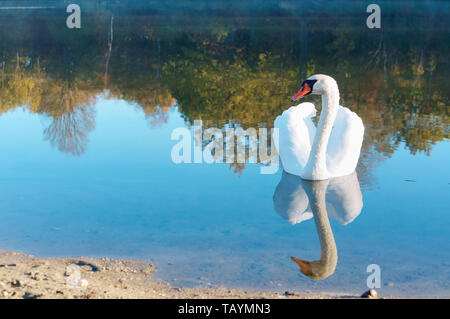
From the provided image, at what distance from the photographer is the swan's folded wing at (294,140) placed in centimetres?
983

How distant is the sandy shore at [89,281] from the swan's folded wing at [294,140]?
3.95 m

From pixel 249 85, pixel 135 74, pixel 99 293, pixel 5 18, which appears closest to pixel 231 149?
pixel 99 293

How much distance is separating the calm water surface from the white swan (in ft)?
1.20

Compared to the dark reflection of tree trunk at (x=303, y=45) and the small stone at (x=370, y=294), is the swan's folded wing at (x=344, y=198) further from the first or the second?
the dark reflection of tree trunk at (x=303, y=45)

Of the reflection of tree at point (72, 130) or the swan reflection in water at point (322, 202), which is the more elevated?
the reflection of tree at point (72, 130)

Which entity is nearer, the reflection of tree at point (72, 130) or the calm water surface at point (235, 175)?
the calm water surface at point (235, 175)

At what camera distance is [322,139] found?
955 cm

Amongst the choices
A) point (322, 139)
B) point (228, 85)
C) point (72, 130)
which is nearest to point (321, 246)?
point (322, 139)

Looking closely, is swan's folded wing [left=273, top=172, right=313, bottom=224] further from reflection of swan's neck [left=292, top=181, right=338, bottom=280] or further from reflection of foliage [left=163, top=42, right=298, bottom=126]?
reflection of foliage [left=163, top=42, right=298, bottom=126]

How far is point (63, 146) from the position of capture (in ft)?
38.5

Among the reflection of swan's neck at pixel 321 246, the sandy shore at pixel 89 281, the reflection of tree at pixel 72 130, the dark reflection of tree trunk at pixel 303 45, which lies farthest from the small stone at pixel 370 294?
the dark reflection of tree trunk at pixel 303 45

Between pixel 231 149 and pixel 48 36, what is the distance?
27822 mm

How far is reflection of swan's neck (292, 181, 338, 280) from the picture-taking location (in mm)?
6527

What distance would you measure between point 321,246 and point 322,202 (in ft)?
6.23
